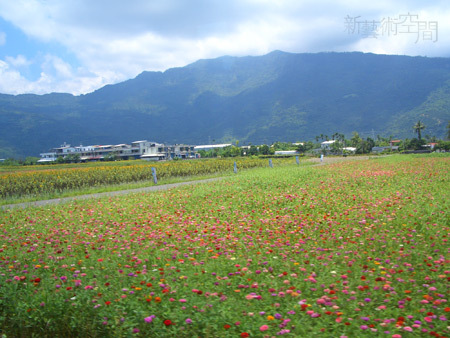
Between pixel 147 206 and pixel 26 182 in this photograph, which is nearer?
pixel 147 206

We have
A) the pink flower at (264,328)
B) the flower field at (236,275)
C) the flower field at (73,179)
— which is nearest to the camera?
the pink flower at (264,328)

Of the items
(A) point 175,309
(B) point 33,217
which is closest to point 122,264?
(A) point 175,309

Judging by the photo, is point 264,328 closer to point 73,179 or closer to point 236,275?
point 236,275

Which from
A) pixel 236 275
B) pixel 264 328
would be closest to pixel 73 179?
pixel 236 275

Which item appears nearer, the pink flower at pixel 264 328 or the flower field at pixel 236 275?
the pink flower at pixel 264 328

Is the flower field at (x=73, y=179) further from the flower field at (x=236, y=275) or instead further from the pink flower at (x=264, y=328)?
the pink flower at (x=264, y=328)

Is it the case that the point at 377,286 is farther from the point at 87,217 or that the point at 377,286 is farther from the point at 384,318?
the point at 87,217

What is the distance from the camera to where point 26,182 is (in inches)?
806

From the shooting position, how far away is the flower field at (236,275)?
10.9 feet

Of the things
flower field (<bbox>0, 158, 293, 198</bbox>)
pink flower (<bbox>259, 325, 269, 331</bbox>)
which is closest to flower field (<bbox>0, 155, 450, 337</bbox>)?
pink flower (<bbox>259, 325, 269, 331</bbox>)

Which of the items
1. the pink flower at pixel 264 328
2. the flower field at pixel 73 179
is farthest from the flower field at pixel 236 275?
the flower field at pixel 73 179

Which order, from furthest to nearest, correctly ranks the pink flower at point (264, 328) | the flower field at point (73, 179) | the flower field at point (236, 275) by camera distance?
the flower field at point (73, 179), the flower field at point (236, 275), the pink flower at point (264, 328)

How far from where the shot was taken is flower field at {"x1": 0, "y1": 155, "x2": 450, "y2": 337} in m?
3.31

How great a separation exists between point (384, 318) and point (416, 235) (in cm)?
310
